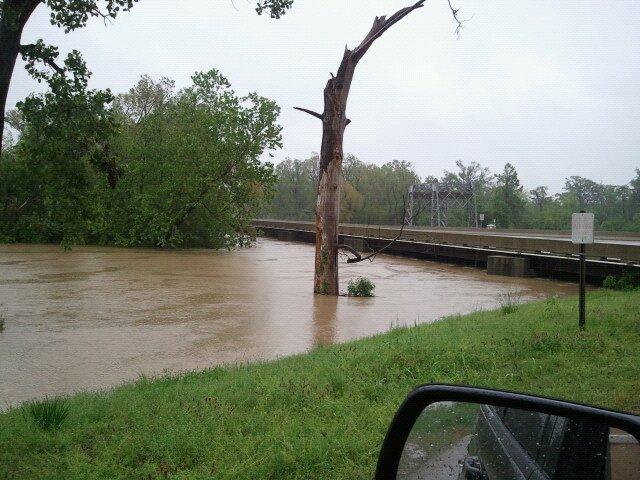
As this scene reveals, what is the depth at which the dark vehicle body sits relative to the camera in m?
1.52

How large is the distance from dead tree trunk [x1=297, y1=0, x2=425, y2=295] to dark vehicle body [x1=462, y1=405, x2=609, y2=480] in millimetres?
17883

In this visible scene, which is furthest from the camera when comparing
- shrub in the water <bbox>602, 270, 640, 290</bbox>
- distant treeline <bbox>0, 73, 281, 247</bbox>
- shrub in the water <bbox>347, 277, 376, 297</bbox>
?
distant treeline <bbox>0, 73, 281, 247</bbox>

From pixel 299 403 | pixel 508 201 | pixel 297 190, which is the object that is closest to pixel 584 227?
pixel 299 403

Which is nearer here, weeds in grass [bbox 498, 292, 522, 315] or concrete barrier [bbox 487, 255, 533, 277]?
weeds in grass [bbox 498, 292, 522, 315]

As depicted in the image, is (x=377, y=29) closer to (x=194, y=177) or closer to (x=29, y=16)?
(x=29, y=16)

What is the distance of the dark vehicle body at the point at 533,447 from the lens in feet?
4.97

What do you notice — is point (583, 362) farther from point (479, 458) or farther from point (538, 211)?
point (538, 211)

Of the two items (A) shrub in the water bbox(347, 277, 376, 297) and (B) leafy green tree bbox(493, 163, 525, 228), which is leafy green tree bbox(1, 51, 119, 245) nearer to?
(A) shrub in the water bbox(347, 277, 376, 297)

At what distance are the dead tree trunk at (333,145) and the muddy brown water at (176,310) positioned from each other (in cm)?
128

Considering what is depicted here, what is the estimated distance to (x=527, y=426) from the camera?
5.56 ft

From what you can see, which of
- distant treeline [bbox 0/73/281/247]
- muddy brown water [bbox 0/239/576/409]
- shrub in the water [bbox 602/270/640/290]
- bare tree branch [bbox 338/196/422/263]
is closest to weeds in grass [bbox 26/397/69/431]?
muddy brown water [bbox 0/239/576/409]

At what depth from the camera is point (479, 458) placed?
1.76m

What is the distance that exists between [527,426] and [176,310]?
48.9 ft

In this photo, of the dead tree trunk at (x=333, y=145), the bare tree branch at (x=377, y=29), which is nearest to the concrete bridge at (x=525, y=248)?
the dead tree trunk at (x=333, y=145)
